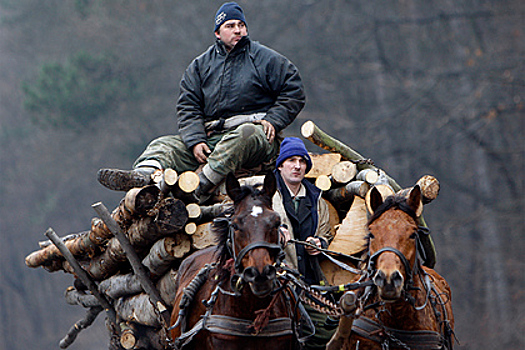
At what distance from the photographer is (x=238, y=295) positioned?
15.2 feet

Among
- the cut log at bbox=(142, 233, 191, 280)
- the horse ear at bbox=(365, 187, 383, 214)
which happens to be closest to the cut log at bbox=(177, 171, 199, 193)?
the cut log at bbox=(142, 233, 191, 280)

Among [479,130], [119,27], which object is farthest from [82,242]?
[119,27]

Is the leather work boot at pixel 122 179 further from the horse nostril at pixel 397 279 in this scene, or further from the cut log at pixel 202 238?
the horse nostril at pixel 397 279

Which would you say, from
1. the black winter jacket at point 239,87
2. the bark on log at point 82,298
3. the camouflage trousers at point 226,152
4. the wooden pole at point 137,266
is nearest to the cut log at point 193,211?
the camouflage trousers at point 226,152

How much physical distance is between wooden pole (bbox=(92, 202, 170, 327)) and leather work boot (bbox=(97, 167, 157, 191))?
0.26 metres

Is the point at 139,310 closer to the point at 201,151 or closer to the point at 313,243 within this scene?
the point at 201,151

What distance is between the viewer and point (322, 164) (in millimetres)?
6719

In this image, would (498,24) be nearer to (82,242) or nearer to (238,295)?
(82,242)

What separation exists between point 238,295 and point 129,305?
7.90ft

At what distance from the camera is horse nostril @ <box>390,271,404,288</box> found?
13.6 feet

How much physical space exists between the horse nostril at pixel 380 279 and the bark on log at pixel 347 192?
2.13 m

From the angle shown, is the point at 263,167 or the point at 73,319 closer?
the point at 263,167

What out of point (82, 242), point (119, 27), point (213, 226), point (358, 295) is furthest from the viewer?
point (119, 27)

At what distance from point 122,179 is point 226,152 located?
35.9 inches
